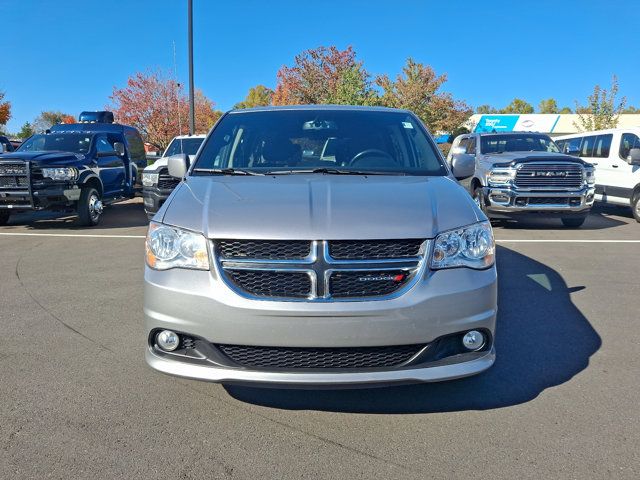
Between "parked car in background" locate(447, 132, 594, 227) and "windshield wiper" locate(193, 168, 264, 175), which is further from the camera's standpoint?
"parked car in background" locate(447, 132, 594, 227)

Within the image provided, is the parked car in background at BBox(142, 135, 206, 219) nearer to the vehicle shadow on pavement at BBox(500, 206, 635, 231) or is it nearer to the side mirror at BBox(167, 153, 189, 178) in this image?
the side mirror at BBox(167, 153, 189, 178)

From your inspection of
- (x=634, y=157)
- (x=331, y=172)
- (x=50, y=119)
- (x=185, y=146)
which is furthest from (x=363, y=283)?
(x=50, y=119)

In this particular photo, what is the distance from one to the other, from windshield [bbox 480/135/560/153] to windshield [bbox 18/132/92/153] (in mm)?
8632

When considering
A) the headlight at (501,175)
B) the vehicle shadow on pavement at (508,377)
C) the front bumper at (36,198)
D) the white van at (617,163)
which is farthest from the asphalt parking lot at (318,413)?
the white van at (617,163)

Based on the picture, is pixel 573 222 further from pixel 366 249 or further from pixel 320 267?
pixel 320 267

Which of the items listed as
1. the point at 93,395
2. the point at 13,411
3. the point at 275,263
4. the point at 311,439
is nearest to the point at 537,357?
the point at 311,439

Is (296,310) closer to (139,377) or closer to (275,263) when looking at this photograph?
(275,263)

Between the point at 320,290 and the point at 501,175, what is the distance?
8425mm

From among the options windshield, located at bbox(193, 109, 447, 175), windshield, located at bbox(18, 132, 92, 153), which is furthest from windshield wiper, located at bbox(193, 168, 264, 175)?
windshield, located at bbox(18, 132, 92, 153)

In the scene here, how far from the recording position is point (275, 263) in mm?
2719

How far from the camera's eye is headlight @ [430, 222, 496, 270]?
283 centimetres

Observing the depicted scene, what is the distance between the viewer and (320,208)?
295cm

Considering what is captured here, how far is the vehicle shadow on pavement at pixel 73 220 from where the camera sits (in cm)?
1112

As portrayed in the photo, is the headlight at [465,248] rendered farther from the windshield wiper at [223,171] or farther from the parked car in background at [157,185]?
the parked car in background at [157,185]
